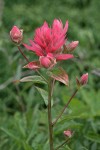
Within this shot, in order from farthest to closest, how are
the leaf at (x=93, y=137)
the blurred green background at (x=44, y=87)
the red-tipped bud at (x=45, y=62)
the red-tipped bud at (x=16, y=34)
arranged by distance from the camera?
the blurred green background at (x=44, y=87) → the leaf at (x=93, y=137) → the red-tipped bud at (x=16, y=34) → the red-tipped bud at (x=45, y=62)

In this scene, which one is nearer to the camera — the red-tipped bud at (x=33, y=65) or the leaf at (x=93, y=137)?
the red-tipped bud at (x=33, y=65)

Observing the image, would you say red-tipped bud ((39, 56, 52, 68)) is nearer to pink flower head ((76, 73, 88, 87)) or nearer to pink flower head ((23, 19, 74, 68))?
pink flower head ((23, 19, 74, 68))

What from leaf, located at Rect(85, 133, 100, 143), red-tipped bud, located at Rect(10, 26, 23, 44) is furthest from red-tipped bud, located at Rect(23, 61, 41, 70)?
leaf, located at Rect(85, 133, 100, 143)

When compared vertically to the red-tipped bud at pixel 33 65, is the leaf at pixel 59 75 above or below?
below

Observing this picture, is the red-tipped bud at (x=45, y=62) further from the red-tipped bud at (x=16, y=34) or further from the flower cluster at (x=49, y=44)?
the red-tipped bud at (x=16, y=34)

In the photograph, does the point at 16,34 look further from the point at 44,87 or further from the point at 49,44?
the point at 44,87

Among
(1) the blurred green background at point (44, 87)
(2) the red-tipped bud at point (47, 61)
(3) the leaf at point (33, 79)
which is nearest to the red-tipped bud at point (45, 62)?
(2) the red-tipped bud at point (47, 61)

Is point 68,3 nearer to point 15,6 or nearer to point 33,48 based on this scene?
point 15,6

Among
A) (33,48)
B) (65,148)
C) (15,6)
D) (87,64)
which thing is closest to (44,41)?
(33,48)

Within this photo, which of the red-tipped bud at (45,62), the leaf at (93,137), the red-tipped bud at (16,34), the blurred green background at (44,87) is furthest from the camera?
the blurred green background at (44,87)

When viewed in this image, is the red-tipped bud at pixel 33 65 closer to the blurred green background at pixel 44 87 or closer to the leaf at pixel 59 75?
the leaf at pixel 59 75
